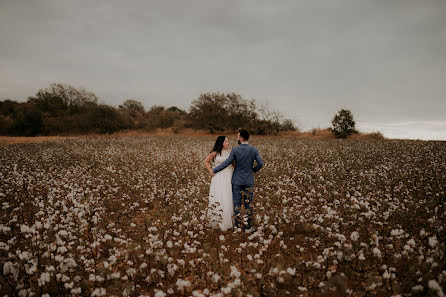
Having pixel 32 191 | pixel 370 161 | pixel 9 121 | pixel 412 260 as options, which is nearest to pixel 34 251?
pixel 32 191

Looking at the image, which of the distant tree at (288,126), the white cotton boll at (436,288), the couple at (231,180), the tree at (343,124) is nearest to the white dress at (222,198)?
the couple at (231,180)

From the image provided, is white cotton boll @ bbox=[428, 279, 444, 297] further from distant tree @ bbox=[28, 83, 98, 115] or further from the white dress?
distant tree @ bbox=[28, 83, 98, 115]

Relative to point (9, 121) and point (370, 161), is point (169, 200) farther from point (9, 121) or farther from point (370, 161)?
point (9, 121)

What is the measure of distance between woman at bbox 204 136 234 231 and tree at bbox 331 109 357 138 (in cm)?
3659

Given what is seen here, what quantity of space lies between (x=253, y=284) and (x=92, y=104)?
62.6 m

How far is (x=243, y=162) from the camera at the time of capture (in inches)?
236

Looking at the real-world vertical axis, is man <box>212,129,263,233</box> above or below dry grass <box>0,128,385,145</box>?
below

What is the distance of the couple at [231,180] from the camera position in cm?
592

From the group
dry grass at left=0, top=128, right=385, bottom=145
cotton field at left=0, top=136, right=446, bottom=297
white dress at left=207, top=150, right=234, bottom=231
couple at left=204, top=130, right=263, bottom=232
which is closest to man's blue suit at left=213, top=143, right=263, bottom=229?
couple at left=204, top=130, right=263, bottom=232

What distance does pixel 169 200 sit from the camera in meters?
8.52

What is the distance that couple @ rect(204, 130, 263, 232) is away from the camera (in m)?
5.92

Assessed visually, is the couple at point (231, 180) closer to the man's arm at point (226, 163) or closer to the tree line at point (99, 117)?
the man's arm at point (226, 163)

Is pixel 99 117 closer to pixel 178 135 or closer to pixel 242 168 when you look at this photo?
pixel 178 135

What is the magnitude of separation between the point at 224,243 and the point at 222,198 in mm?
1222
